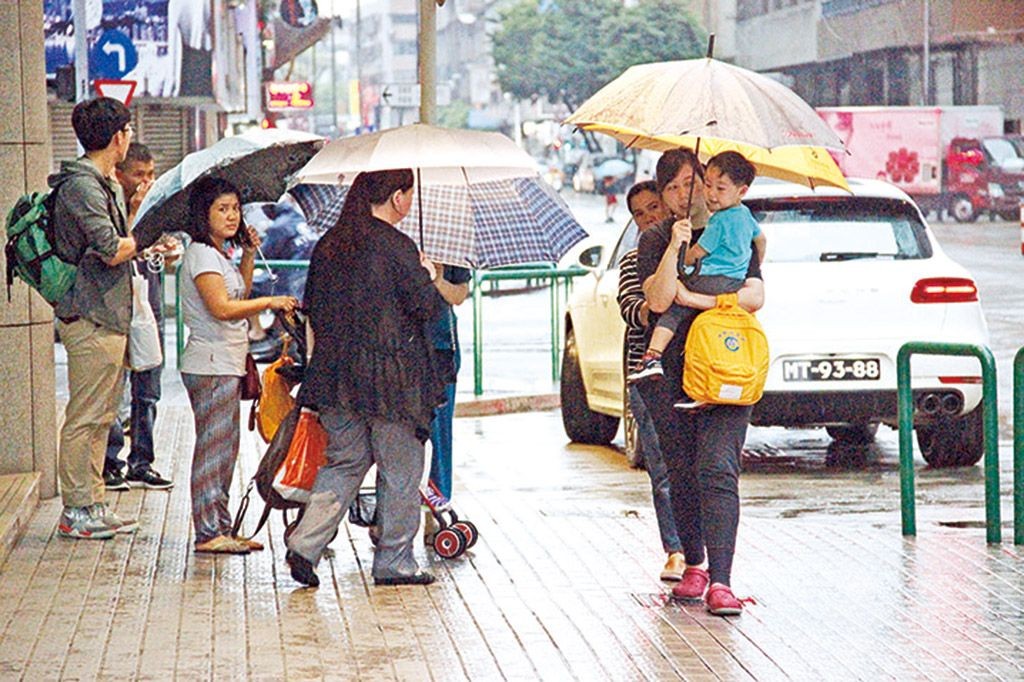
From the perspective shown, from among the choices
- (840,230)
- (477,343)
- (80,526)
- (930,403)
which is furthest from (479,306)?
(80,526)

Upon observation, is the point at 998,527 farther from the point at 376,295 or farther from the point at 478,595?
the point at 376,295

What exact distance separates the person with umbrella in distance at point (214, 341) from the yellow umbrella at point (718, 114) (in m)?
1.60

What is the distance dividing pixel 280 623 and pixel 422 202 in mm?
2140

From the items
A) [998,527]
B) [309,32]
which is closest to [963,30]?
[309,32]

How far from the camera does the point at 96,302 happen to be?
8.91 m

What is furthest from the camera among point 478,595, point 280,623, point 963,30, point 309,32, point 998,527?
point 963,30

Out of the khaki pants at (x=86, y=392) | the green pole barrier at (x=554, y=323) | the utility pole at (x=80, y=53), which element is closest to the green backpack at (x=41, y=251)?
the khaki pants at (x=86, y=392)

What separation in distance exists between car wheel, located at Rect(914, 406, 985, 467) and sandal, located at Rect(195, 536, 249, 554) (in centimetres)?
531

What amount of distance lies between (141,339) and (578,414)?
201 inches

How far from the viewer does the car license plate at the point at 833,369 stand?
1199 centimetres

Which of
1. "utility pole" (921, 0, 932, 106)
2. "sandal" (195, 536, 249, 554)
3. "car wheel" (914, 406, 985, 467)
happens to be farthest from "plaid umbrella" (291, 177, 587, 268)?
"utility pole" (921, 0, 932, 106)

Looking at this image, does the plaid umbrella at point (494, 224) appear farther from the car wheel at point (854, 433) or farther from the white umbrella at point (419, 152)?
the car wheel at point (854, 433)

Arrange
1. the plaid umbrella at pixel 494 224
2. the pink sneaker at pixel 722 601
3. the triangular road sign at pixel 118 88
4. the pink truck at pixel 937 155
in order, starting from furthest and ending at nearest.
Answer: the pink truck at pixel 937 155, the triangular road sign at pixel 118 88, the plaid umbrella at pixel 494 224, the pink sneaker at pixel 722 601

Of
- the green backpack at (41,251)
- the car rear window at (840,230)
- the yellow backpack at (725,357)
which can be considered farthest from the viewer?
the car rear window at (840,230)
